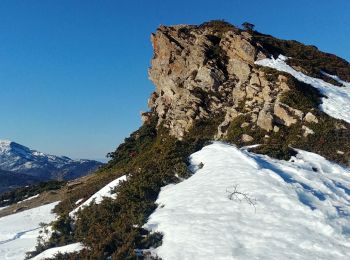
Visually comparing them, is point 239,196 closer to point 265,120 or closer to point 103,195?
point 103,195

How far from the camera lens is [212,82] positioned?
45531 mm

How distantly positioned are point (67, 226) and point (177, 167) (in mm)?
5595

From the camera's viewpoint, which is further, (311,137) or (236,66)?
(236,66)

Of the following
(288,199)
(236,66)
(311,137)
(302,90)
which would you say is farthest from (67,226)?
(236,66)

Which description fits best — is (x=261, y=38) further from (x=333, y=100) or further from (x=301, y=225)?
(x=301, y=225)

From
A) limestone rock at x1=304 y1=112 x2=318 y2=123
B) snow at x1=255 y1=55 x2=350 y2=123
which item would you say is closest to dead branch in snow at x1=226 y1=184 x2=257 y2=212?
limestone rock at x1=304 y1=112 x2=318 y2=123

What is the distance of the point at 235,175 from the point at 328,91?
80.2ft

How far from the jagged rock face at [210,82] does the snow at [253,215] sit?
51.4 feet

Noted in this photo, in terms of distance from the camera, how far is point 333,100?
37562 mm

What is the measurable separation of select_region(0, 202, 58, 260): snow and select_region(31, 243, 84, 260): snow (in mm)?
1972

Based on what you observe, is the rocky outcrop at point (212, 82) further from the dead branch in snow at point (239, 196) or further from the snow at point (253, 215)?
the dead branch in snow at point (239, 196)

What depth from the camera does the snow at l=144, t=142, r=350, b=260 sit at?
12789 millimetres

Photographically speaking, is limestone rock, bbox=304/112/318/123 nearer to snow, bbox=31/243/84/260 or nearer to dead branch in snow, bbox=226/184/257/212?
dead branch in snow, bbox=226/184/257/212

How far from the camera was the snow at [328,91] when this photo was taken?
115 feet
